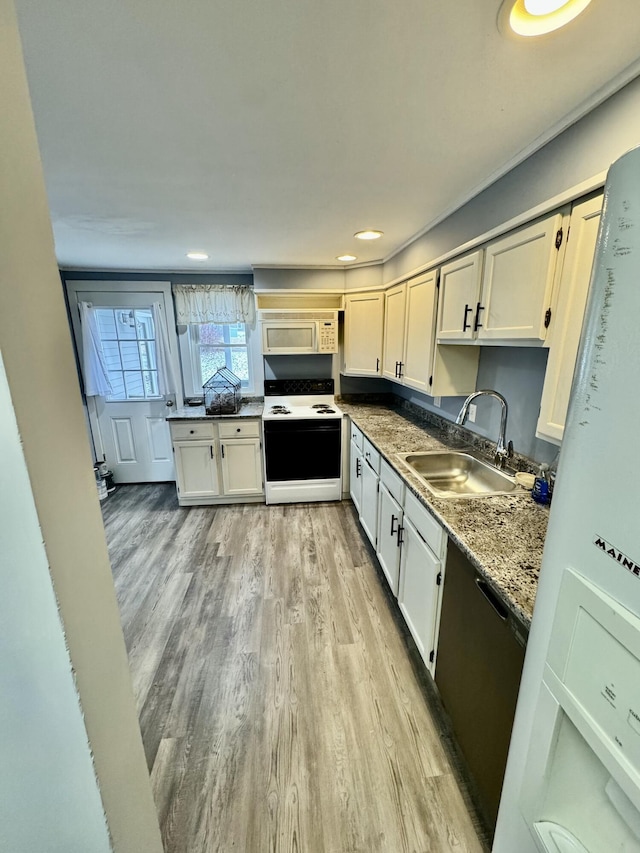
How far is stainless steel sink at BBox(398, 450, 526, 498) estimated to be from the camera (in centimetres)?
184

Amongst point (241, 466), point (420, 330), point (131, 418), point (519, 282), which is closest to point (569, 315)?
point (519, 282)

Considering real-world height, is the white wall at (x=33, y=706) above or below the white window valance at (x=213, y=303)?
below

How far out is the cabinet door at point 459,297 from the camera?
1584 millimetres

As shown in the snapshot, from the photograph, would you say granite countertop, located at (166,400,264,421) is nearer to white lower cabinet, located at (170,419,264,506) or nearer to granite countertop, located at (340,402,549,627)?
white lower cabinet, located at (170,419,264,506)

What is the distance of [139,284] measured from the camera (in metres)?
3.44

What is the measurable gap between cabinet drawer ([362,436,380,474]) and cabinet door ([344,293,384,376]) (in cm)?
77

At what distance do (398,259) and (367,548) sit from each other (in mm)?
2374

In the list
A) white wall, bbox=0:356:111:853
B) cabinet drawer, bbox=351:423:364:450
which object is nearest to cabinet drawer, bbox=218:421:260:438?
cabinet drawer, bbox=351:423:364:450

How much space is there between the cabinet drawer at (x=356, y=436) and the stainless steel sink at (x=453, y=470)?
27.2 inches

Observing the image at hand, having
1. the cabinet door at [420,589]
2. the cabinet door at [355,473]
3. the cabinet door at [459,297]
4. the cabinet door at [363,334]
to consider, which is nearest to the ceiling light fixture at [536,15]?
the cabinet door at [459,297]

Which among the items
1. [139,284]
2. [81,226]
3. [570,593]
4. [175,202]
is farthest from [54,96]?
[139,284]

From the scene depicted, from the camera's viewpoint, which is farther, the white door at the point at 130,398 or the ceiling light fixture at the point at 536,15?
the white door at the point at 130,398

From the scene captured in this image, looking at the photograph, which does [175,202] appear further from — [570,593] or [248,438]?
[570,593]

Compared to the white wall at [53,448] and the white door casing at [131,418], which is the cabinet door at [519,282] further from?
the white door casing at [131,418]
